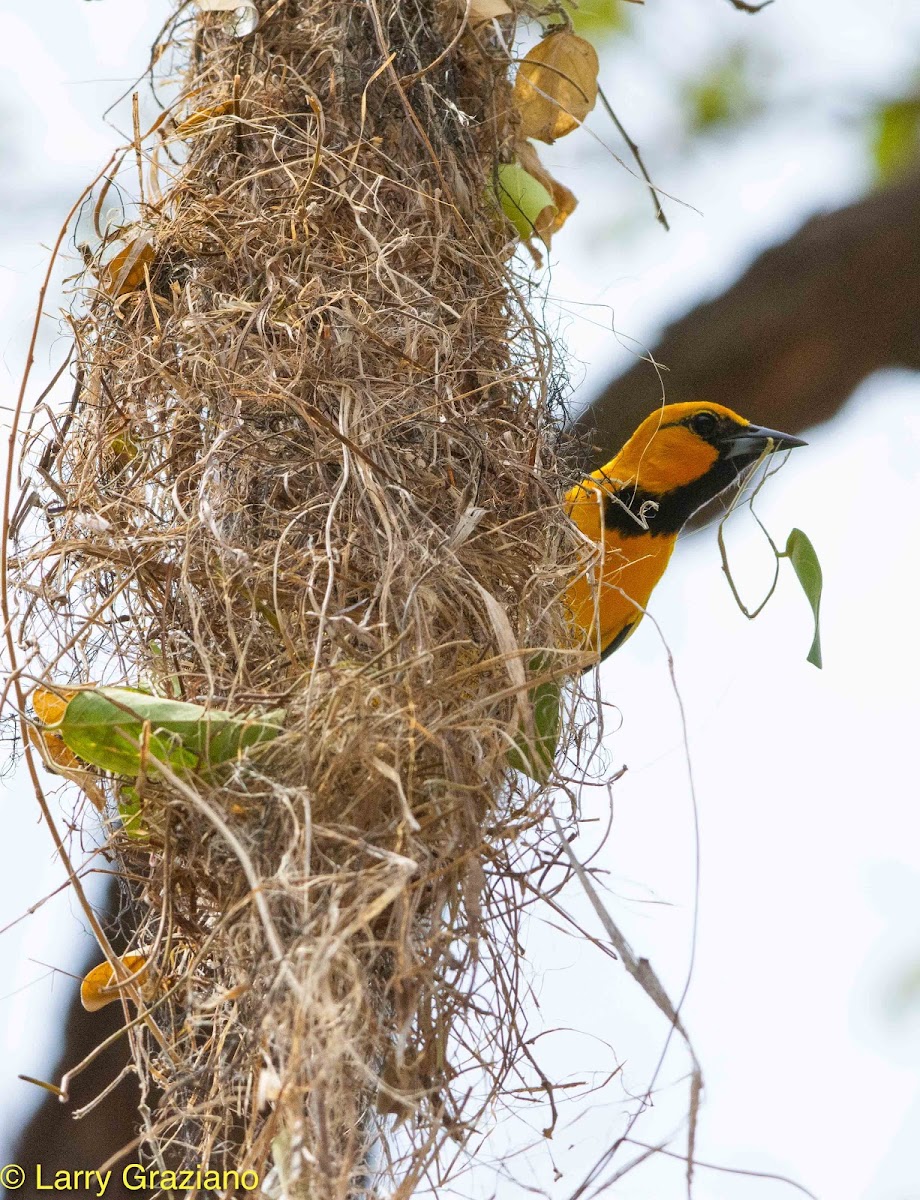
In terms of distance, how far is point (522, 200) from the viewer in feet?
5.77

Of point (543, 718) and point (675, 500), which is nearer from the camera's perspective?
point (543, 718)

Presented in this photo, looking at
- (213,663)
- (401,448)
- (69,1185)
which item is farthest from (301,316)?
(69,1185)

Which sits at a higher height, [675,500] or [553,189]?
[553,189]

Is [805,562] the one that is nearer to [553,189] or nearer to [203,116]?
[553,189]

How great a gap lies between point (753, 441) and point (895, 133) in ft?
2.88

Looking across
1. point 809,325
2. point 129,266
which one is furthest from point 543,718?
point 809,325

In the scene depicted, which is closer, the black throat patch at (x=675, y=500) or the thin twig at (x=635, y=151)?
the thin twig at (x=635, y=151)

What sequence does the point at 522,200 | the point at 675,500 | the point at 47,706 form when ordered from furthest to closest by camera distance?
the point at 675,500 → the point at 522,200 → the point at 47,706

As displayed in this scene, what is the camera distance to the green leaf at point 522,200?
5.77 feet

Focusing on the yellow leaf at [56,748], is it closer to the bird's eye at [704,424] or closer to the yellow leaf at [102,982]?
the yellow leaf at [102,982]

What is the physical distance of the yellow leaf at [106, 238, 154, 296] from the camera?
160 centimetres

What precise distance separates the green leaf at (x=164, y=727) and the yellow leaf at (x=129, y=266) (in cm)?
66
